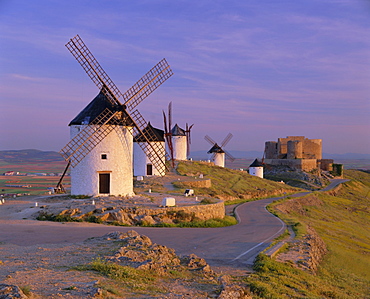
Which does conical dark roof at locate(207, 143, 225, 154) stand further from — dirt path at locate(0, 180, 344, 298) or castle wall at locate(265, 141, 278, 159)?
dirt path at locate(0, 180, 344, 298)

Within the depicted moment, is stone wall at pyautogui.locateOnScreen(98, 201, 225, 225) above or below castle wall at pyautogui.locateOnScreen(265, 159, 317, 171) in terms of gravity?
below

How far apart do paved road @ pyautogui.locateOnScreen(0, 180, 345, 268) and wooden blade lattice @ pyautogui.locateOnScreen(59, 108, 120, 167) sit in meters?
6.86

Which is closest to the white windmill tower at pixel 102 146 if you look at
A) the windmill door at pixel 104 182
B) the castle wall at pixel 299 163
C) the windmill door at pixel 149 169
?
the windmill door at pixel 104 182

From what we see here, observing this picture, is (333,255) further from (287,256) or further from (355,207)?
(355,207)


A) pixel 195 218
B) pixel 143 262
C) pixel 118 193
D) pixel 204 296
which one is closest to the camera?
pixel 204 296

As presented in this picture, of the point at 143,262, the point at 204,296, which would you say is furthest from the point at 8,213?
the point at 204,296

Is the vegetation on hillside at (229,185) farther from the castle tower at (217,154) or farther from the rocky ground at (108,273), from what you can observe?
the rocky ground at (108,273)

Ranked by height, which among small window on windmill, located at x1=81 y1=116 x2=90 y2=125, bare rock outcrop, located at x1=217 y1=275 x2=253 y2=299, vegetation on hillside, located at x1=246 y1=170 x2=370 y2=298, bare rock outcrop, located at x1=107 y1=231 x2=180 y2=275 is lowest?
vegetation on hillside, located at x1=246 y1=170 x2=370 y2=298

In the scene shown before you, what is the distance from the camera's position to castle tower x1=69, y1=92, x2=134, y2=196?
985 inches

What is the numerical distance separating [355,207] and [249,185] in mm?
12268

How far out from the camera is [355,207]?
4716 centimetres

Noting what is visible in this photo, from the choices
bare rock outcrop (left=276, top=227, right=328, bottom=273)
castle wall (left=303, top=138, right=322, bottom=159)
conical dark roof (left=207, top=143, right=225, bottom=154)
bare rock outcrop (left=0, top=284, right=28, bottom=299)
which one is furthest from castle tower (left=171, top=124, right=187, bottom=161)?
bare rock outcrop (left=0, top=284, right=28, bottom=299)

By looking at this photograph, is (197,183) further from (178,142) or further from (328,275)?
(328,275)

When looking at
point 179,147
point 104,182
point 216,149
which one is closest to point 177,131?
point 179,147
